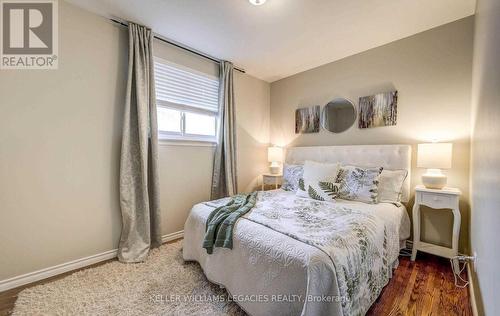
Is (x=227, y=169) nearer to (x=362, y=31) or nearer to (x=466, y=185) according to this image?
(x=362, y=31)

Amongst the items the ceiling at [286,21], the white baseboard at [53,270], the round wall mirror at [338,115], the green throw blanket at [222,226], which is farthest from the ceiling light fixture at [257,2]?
the white baseboard at [53,270]

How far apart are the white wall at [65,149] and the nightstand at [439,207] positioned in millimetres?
3102

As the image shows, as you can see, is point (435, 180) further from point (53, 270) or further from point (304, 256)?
point (53, 270)

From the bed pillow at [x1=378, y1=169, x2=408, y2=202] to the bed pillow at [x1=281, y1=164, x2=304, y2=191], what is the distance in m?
0.90

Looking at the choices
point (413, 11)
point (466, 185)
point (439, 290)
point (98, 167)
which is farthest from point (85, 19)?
point (466, 185)

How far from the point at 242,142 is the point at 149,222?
181 centimetres

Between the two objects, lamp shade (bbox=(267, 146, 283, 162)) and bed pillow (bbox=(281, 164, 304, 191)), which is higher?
lamp shade (bbox=(267, 146, 283, 162))

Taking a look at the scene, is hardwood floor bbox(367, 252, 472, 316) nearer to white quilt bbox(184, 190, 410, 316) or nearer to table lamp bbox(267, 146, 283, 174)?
white quilt bbox(184, 190, 410, 316)

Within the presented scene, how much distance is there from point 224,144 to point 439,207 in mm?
2501

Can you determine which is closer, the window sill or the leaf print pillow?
the leaf print pillow

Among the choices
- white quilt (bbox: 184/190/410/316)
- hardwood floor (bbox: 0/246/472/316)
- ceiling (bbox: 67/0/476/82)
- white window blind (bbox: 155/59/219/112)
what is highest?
ceiling (bbox: 67/0/476/82)

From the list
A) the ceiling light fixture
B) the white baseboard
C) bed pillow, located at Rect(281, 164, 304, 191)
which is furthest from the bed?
the ceiling light fixture

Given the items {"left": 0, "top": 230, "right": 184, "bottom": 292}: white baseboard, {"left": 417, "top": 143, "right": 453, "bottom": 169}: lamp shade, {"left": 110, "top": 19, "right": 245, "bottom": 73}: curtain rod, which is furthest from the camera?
{"left": 110, "top": 19, "right": 245, "bottom": 73}: curtain rod

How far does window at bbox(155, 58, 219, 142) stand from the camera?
2531 millimetres
